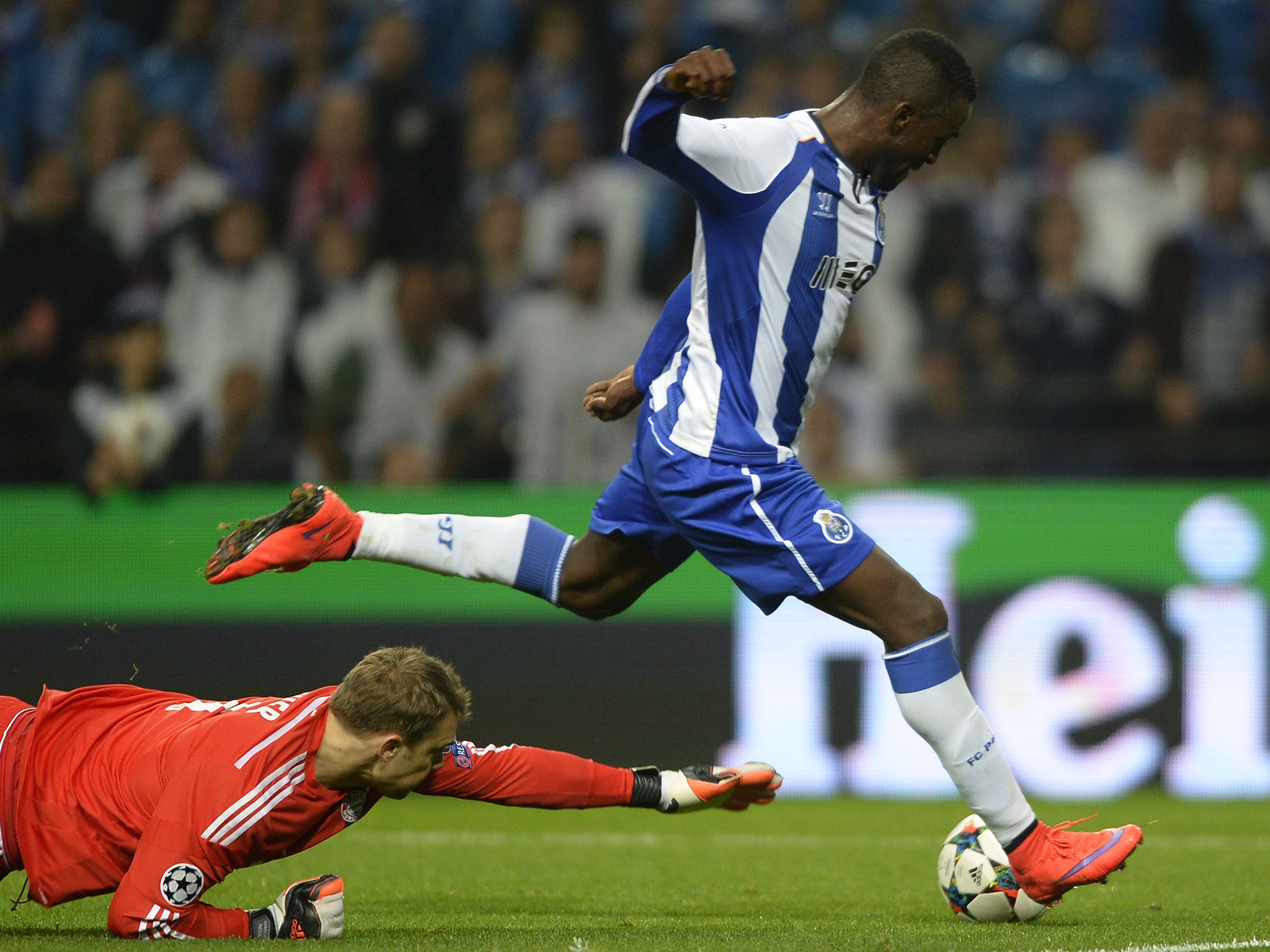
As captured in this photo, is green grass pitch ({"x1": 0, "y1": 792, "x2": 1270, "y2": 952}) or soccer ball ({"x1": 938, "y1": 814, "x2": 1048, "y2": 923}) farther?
soccer ball ({"x1": 938, "y1": 814, "x2": 1048, "y2": 923})

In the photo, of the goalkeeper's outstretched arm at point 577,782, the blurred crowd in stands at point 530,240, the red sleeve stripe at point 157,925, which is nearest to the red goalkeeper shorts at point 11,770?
the red sleeve stripe at point 157,925

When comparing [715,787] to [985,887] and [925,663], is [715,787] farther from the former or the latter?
[985,887]

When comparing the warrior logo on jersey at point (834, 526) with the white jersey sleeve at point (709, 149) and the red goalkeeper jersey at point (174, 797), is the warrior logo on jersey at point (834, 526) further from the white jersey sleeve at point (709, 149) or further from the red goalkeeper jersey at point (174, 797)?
the red goalkeeper jersey at point (174, 797)

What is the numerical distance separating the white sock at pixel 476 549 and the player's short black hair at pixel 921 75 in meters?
1.45

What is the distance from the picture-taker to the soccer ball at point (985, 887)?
386 centimetres

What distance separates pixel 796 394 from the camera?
3.86m

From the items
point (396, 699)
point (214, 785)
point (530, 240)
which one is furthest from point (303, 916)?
point (530, 240)

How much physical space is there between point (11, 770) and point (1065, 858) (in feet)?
8.10

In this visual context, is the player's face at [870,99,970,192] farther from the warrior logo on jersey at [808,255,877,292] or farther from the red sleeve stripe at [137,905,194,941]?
the red sleeve stripe at [137,905,194,941]

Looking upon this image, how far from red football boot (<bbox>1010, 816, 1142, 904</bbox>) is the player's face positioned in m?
1.65

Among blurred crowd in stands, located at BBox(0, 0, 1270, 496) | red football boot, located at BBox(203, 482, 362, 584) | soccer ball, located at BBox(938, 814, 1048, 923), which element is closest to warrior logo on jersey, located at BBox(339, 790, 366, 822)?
red football boot, located at BBox(203, 482, 362, 584)

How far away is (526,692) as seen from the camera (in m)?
7.21

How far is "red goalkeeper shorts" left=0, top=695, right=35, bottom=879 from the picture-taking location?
346cm

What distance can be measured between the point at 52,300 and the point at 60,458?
1.25 metres
